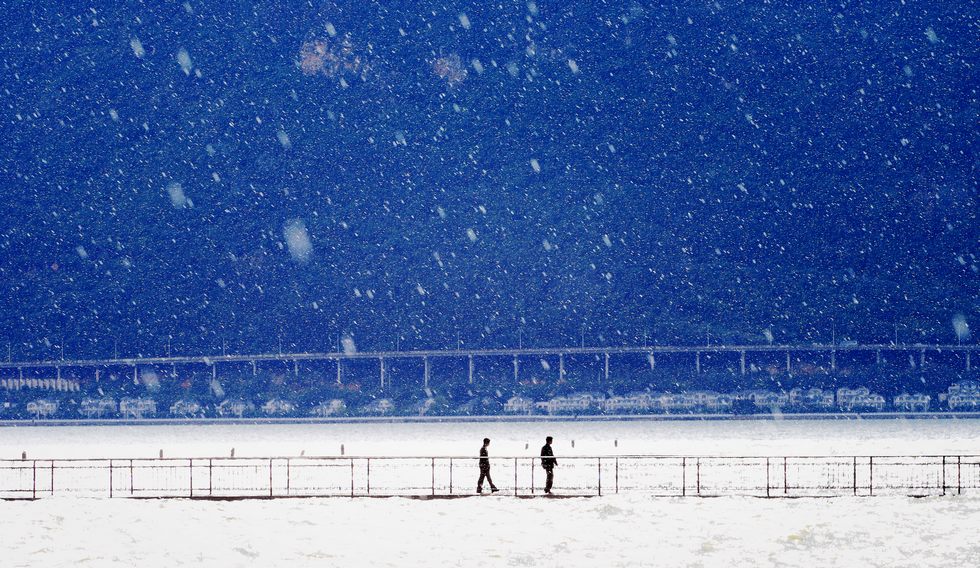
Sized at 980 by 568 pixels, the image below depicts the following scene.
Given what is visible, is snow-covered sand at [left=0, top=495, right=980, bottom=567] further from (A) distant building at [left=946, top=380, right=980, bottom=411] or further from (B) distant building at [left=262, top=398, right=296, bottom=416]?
(B) distant building at [left=262, top=398, right=296, bottom=416]

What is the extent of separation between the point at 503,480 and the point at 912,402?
166693mm

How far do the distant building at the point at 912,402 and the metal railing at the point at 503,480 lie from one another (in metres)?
151

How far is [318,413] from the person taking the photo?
652ft

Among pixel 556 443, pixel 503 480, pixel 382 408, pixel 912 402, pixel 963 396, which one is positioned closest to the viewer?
pixel 503 480

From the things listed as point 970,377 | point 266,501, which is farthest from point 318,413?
point 266,501

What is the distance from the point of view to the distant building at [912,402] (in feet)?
615

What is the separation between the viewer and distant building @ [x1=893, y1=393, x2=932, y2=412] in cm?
18750

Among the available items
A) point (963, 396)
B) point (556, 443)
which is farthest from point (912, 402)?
point (556, 443)

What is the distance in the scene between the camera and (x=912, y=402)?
190375 mm

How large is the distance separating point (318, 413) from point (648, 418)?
2071 inches

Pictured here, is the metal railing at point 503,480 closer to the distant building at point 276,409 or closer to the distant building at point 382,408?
the distant building at point 382,408

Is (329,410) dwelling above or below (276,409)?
below

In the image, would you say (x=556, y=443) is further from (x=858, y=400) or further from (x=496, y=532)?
(x=858, y=400)

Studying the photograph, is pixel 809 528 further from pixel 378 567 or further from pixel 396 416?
pixel 396 416
